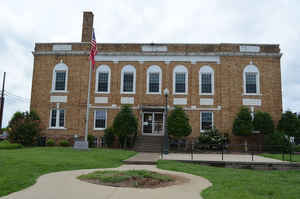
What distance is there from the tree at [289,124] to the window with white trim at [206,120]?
5591 mm

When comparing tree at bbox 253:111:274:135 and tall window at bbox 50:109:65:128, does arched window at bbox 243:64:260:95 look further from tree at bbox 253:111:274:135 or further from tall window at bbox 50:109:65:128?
tall window at bbox 50:109:65:128

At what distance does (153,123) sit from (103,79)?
6.30 meters

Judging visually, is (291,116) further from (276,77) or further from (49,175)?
(49,175)

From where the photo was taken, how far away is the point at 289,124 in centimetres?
2106

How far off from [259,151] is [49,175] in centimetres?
1744

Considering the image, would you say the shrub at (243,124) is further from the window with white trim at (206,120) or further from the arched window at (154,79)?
the arched window at (154,79)

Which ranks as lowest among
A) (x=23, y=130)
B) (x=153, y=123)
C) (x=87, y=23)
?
(x=23, y=130)

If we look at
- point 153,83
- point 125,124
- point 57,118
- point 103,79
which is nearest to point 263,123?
point 153,83

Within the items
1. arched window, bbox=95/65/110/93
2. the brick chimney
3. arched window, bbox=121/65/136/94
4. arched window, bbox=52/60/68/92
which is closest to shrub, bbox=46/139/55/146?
arched window, bbox=52/60/68/92

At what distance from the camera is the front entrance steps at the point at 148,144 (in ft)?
68.6

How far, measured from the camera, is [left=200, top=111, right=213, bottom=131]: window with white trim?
23156mm

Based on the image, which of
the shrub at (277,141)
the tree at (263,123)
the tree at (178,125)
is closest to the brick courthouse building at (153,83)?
the tree at (263,123)

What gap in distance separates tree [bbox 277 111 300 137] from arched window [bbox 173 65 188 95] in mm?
8396

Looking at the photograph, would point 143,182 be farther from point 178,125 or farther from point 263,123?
point 263,123
